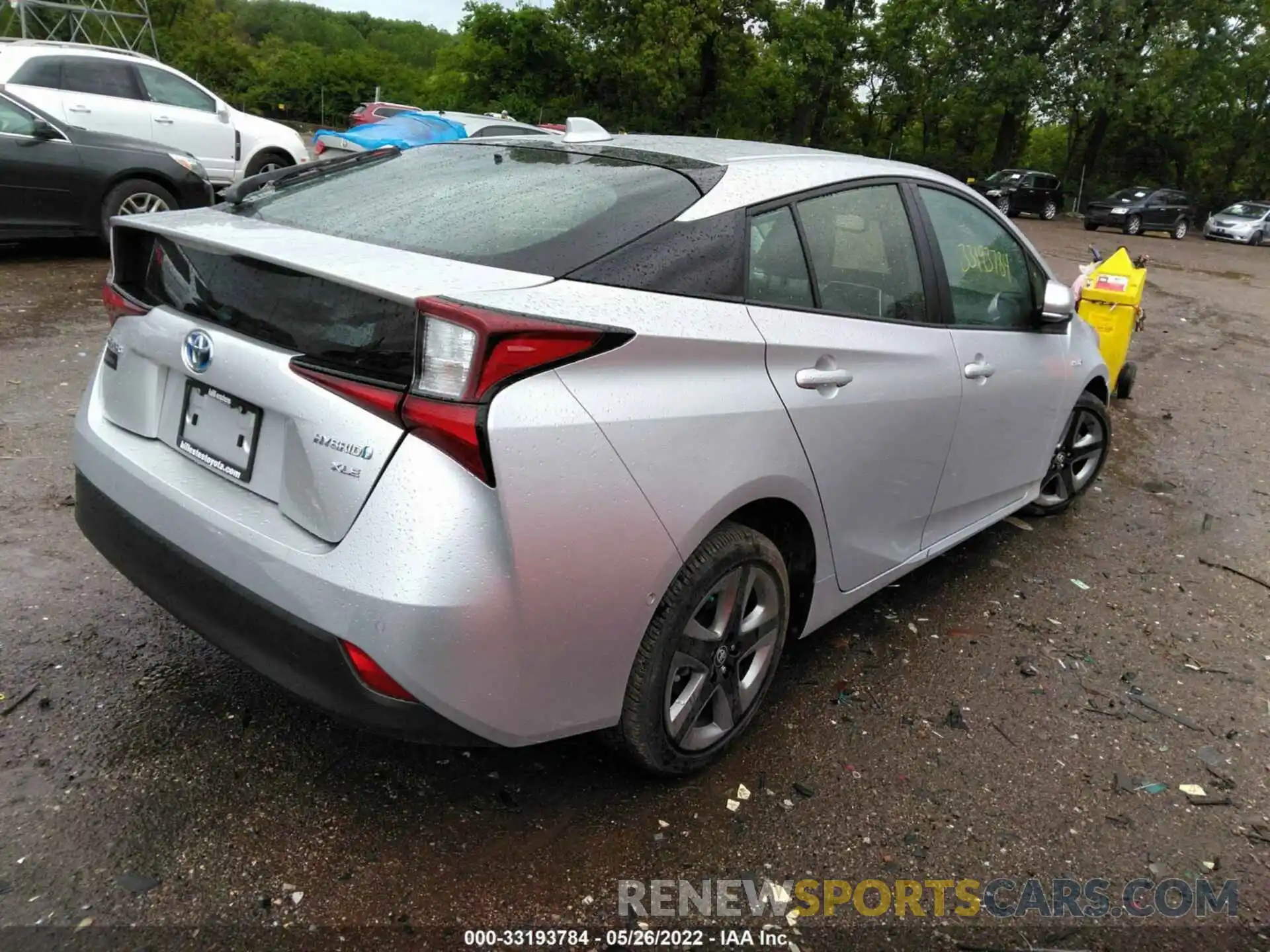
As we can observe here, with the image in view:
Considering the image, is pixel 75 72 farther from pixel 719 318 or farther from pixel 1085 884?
pixel 1085 884

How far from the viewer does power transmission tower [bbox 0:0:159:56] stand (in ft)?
81.1

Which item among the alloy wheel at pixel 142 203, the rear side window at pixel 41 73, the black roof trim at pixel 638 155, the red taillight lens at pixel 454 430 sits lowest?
the alloy wheel at pixel 142 203

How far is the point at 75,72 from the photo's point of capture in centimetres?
964

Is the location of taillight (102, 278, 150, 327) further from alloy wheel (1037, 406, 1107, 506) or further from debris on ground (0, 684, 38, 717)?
alloy wheel (1037, 406, 1107, 506)

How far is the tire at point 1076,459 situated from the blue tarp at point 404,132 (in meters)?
8.73

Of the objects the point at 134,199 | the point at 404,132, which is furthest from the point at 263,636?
the point at 404,132

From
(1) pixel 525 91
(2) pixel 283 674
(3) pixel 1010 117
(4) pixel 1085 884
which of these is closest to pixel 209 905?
(2) pixel 283 674

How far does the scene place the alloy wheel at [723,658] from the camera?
2.41 meters

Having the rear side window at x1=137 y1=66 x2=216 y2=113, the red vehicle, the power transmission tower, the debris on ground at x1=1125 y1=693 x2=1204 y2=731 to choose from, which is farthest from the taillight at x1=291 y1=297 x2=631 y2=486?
the power transmission tower

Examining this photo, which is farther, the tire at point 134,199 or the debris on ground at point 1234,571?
the tire at point 134,199

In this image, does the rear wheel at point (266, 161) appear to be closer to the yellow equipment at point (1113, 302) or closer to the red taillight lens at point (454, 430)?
the yellow equipment at point (1113, 302)

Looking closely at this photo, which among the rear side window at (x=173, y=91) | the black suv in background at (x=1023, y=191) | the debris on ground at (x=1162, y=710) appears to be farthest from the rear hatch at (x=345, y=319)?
the black suv in background at (x=1023, y=191)

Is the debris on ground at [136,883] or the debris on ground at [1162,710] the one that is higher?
the debris on ground at [1162,710]

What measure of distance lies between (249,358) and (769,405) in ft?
4.08
